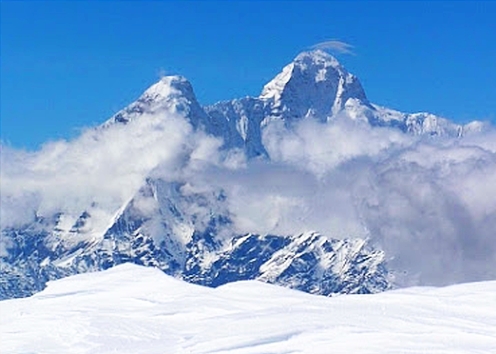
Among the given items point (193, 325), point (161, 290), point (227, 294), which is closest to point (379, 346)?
point (193, 325)

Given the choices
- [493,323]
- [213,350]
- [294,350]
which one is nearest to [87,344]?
[213,350]

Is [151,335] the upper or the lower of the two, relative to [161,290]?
lower

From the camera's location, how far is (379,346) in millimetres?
61688

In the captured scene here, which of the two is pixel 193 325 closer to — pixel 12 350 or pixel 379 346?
pixel 12 350

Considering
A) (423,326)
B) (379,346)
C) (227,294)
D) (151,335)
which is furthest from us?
(227,294)

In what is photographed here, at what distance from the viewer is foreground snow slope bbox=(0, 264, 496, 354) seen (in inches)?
2525

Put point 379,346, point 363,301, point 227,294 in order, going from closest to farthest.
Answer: point 379,346
point 363,301
point 227,294

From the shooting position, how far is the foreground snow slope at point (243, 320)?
6412 cm

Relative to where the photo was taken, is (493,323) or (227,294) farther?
(227,294)

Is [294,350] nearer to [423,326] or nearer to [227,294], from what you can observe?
[423,326]

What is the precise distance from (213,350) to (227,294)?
24.6 m

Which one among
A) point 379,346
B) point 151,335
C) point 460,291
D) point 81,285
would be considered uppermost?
point 81,285

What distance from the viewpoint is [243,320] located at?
72.7 m

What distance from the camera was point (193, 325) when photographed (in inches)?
3002
